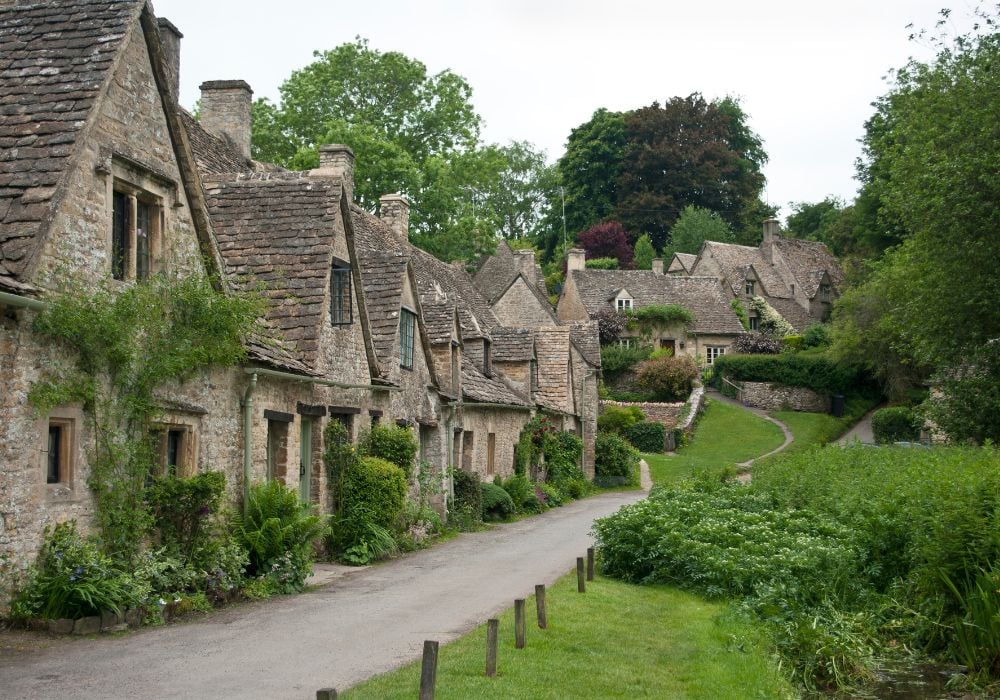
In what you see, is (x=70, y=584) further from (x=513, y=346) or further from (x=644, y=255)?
(x=644, y=255)

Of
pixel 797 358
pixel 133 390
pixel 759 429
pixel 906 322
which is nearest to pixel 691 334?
pixel 797 358

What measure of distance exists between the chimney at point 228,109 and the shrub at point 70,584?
15085 millimetres

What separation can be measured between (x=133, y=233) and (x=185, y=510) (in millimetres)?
3715

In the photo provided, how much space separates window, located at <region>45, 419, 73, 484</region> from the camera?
12383mm

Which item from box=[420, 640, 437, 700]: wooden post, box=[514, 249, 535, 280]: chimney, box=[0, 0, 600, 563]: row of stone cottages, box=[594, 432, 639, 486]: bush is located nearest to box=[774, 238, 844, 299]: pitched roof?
box=[514, 249, 535, 280]: chimney

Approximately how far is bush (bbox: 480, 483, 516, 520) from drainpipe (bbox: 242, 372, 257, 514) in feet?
43.1

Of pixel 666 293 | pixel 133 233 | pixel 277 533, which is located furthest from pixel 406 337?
pixel 666 293

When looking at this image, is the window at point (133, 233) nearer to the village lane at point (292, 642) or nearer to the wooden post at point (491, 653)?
the village lane at point (292, 642)

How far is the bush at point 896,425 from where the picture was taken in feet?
170

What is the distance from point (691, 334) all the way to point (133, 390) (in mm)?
58860

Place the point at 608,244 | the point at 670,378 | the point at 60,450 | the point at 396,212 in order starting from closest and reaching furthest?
the point at 60,450 < the point at 396,212 < the point at 670,378 < the point at 608,244

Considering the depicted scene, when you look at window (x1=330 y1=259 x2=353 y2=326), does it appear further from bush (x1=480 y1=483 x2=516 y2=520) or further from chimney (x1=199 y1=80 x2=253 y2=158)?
bush (x1=480 y1=483 x2=516 y2=520)

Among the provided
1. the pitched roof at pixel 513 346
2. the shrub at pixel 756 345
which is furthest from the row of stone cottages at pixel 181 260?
the shrub at pixel 756 345

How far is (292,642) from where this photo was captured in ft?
38.2
